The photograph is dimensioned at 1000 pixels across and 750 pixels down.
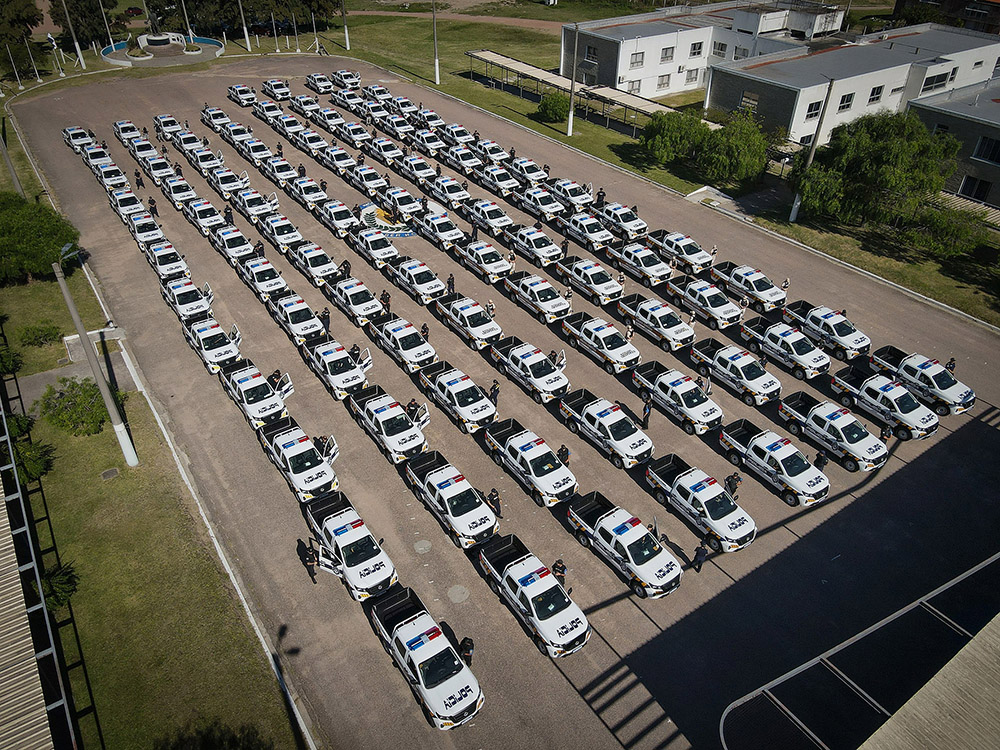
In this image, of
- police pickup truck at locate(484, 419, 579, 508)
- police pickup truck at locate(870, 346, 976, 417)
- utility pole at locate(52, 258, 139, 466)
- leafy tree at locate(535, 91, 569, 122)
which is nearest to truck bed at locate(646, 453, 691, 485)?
police pickup truck at locate(484, 419, 579, 508)

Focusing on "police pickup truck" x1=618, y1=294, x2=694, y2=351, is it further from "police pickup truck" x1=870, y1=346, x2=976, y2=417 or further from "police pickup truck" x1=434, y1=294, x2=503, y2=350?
"police pickup truck" x1=870, y1=346, x2=976, y2=417

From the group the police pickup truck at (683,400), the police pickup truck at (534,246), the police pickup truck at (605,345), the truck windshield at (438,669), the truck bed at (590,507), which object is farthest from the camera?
the police pickup truck at (534,246)

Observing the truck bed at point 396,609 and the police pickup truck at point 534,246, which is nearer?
the truck bed at point 396,609

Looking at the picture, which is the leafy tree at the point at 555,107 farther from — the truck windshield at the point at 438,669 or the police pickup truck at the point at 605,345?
the truck windshield at the point at 438,669

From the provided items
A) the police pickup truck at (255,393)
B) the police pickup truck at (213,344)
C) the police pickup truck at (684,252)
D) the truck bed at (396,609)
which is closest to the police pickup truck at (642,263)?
the police pickup truck at (684,252)

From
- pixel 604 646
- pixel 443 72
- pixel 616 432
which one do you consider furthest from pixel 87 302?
pixel 443 72

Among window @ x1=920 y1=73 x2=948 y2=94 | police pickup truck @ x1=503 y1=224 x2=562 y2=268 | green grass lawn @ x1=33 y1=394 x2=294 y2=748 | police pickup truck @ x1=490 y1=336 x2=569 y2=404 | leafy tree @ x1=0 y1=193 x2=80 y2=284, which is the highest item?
window @ x1=920 y1=73 x2=948 y2=94

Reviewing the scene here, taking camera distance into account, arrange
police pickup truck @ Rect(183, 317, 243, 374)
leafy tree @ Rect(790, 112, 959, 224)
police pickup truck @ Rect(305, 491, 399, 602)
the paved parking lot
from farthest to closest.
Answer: leafy tree @ Rect(790, 112, 959, 224) < police pickup truck @ Rect(183, 317, 243, 374) < police pickup truck @ Rect(305, 491, 399, 602) < the paved parking lot

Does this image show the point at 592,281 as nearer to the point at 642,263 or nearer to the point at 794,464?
the point at 642,263

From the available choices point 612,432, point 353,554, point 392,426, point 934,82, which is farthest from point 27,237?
point 934,82
